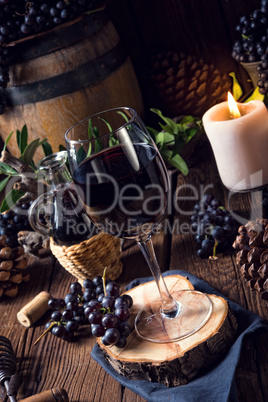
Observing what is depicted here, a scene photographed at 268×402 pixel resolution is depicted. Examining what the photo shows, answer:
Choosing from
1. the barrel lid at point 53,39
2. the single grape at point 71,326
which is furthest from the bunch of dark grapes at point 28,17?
the single grape at point 71,326

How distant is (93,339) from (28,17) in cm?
89

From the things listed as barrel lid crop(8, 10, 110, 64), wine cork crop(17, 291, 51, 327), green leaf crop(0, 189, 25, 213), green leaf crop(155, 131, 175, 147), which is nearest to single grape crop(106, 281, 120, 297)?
wine cork crop(17, 291, 51, 327)

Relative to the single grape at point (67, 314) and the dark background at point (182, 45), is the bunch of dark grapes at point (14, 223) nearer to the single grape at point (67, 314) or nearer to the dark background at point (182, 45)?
the single grape at point (67, 314)

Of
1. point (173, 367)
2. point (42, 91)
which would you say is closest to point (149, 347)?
point (173, 367)

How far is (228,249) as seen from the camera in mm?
1065

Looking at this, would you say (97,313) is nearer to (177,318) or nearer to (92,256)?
(177,318)

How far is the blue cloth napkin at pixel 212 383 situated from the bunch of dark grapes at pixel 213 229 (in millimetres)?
226

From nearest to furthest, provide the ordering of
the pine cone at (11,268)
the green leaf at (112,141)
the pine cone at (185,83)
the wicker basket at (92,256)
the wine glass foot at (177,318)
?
1. the green leaf at (112,141)
2. the wine glass foot at (177,318)
3. the wicker basket at (92,256)
4. the pine cone at (11,268)
5. the pine cone at (185,83)

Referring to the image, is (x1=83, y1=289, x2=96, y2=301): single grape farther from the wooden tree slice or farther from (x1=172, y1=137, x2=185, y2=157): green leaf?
(x1=172, y1=137, x2=185, y2=157): green leaf

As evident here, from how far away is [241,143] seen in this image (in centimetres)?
108

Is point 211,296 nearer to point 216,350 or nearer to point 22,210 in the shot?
point 216,350

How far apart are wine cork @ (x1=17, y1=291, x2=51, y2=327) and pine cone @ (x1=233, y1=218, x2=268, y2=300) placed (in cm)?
43

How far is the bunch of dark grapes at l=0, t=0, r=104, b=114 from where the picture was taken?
134 cm

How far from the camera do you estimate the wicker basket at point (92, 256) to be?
104 cm
